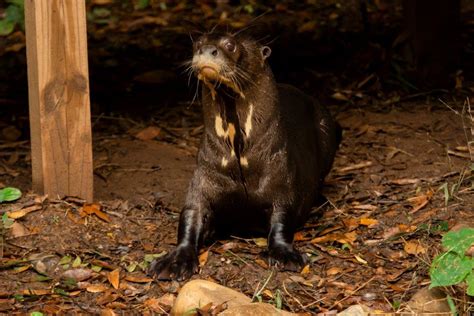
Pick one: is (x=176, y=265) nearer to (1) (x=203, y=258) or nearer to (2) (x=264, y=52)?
(1) (x=203, y=258)

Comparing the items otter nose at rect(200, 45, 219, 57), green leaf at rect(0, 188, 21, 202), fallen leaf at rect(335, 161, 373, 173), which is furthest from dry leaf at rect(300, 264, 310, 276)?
fallen leaf at rect(335, 161, 373, 173)

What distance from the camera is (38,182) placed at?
515 centimetres

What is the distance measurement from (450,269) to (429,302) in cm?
20

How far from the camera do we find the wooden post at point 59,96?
485 centimetres

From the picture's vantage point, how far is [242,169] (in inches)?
191

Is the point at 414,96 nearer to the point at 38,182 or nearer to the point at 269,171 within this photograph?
the point at 269,171

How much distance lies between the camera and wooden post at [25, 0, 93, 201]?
4852 mm

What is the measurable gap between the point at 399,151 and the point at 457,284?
2260 millimetres

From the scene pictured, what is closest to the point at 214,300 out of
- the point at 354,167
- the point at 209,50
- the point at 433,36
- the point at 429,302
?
the point at 429,302

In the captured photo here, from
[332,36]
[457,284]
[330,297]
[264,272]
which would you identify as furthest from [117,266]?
[332,36]

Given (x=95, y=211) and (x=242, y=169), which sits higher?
→ (x=242, y=169)

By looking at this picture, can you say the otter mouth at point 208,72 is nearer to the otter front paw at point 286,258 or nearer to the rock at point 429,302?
the otter front paw at point 286,258

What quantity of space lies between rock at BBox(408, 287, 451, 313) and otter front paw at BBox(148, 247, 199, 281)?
3.36ft

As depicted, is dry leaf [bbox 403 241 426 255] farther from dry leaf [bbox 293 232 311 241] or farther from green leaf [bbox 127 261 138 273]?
green leaf [bbox 127 261 138 273]
